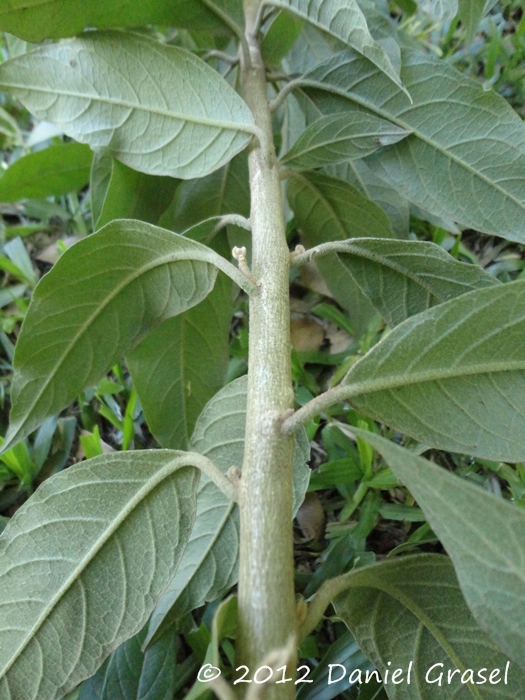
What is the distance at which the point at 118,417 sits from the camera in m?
1.06

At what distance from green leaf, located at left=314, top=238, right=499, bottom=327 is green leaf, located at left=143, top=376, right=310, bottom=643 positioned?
208mm

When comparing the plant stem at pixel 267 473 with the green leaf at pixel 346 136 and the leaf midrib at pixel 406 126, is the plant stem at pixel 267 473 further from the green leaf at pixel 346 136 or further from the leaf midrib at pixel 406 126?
the leaf midrib at pixel 406 126

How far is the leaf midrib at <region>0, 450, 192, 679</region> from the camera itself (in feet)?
1.79

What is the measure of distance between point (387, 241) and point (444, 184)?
0.58 ft

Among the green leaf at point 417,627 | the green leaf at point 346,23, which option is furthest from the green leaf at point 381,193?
the green leaf at point 417,627

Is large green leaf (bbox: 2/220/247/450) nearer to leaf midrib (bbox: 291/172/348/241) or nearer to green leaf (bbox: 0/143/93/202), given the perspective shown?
leaf midrib (bbox: 291/172/348/241)

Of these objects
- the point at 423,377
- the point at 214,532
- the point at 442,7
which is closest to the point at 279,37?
the point at 442,7

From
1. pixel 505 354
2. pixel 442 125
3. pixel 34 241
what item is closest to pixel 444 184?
pixel 442 125

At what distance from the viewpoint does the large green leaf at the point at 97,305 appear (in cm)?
66

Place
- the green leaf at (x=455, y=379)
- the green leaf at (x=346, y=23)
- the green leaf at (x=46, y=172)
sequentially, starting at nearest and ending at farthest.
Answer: the green leaf at (x=455, y=379) < the green leaf at (x=346, y=23) < the green leaf at (x=46, y=172)

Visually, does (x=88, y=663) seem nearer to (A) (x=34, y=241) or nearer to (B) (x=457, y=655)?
(B) (x=457, y=655)

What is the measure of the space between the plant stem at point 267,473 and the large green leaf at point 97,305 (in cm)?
7

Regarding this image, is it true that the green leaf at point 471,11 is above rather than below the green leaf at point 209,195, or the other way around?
above

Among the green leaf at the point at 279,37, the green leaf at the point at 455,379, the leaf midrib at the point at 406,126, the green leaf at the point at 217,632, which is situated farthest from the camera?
the green leaf at the point at 279,37
